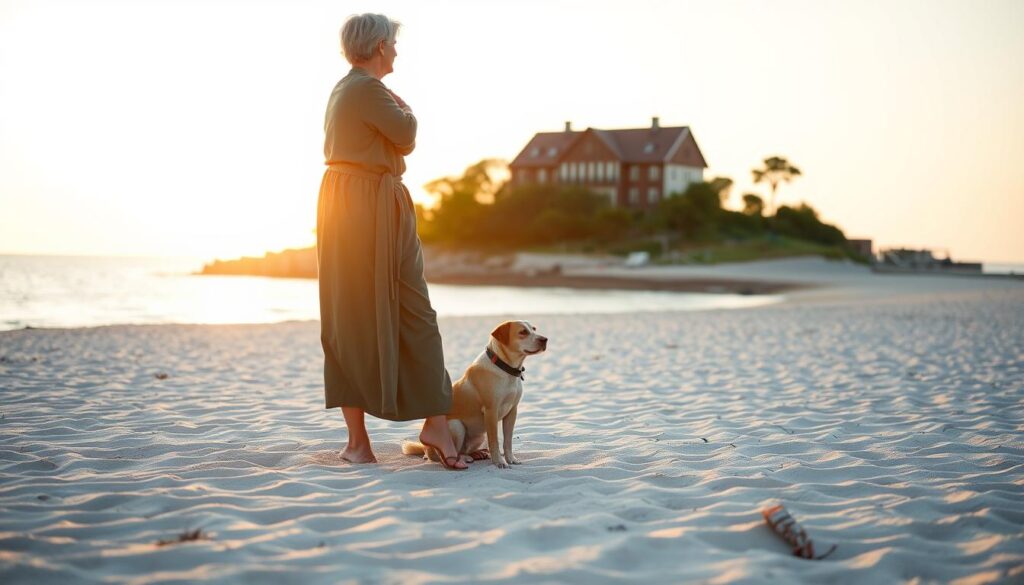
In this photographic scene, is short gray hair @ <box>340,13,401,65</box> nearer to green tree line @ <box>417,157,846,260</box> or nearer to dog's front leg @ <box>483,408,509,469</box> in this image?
dog's front leg @ <box>483,408,509,469</box>

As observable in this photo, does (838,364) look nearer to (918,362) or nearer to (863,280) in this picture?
(918,362)

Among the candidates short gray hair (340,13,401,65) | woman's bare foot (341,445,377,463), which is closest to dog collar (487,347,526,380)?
woman's bare foot (341,445,377,463)

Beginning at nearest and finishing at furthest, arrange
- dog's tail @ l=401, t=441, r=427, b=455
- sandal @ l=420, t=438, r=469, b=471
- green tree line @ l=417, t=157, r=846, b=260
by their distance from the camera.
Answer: sandal @ l=420, t=438, r=469, b=471, dog's tail @ l=401, t=441, r=427, b=455, green tree line @ l=417, t=157, r=846, b=260

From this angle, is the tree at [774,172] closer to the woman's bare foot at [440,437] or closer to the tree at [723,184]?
the tree at [723,184]

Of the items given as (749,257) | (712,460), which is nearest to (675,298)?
(749,257)

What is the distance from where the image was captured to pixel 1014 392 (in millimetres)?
5902

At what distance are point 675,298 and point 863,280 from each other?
12.2m

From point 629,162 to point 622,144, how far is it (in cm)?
178

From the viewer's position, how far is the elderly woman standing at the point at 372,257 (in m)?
3.66

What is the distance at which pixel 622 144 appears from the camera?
59.6 m

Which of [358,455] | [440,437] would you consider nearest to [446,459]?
[440,437]

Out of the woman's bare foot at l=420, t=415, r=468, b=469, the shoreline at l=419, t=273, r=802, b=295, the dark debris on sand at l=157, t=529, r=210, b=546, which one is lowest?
the dark debris on sand at l=157, t=529, r=210, b=546

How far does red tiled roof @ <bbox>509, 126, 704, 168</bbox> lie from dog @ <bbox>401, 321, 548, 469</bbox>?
54996 millimetres

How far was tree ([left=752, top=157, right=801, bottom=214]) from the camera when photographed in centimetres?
6034
